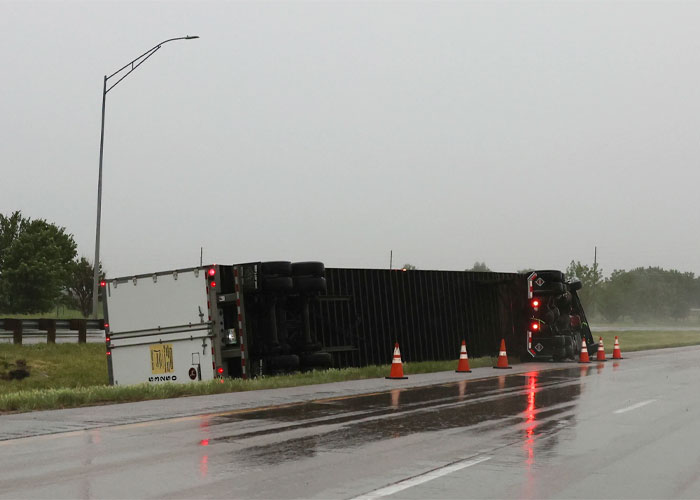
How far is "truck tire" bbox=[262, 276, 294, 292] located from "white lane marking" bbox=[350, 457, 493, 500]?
11.0m

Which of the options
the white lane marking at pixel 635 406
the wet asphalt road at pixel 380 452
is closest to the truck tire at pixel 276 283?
the wet asphalt road at pixel 380 452

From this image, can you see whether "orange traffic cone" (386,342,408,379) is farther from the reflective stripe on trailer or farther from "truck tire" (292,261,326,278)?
the reflective stripe on trailer

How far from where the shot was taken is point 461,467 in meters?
8.58

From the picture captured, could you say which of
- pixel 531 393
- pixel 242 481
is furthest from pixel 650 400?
pixel 242 481

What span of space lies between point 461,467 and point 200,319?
427 inches

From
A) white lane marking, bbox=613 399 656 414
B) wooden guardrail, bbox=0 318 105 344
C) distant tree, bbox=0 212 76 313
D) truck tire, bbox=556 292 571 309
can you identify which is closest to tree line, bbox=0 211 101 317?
distant tree, bbox=0 212 76 313

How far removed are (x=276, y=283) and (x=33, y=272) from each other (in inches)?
2313

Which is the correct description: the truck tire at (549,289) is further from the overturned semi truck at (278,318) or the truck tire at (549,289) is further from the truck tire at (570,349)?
the truck tire at (570,349)

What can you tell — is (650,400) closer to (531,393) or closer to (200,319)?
(531,393)

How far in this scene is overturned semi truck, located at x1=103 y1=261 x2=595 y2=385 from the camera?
18781 millimetres

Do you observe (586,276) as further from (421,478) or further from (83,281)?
(421,478)

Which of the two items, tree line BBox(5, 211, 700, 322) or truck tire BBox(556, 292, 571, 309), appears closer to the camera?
truck tire BBox(556, 292, 571, 309)

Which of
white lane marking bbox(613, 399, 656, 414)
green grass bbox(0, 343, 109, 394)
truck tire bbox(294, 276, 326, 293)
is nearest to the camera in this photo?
white lane marking bbox(613, 399, 656, 414)

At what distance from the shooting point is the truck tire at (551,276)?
28.5m
